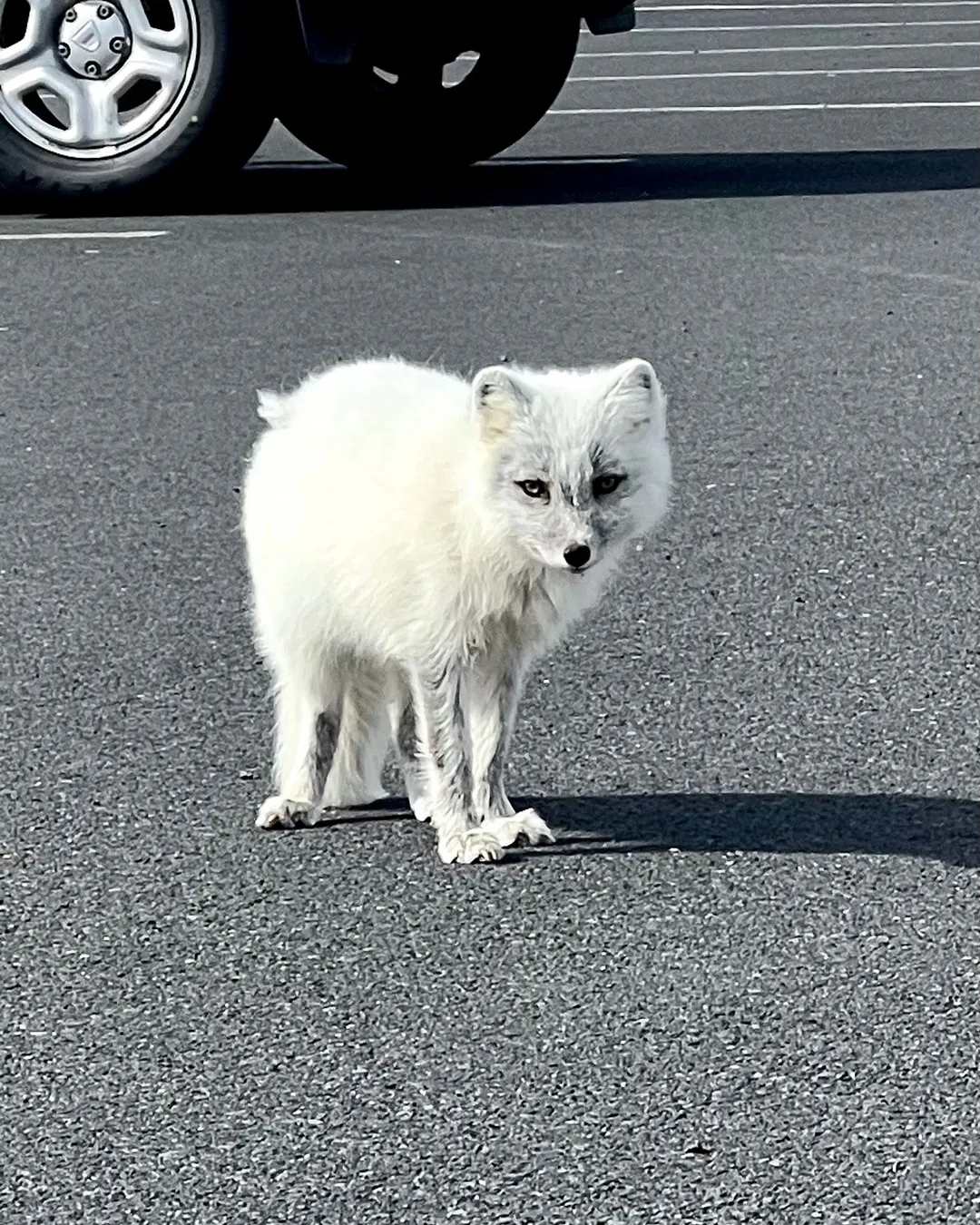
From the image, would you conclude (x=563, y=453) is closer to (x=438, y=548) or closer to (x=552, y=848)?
(x=438, y=548)

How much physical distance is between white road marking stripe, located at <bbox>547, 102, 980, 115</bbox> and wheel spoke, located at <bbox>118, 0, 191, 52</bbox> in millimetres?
4379

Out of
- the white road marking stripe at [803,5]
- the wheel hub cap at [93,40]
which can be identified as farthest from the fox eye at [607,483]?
the white road marking stripe at [803,5]

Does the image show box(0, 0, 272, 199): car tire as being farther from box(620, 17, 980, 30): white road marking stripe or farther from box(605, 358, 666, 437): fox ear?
box(620, 17, 980, 30): white road marking stripe

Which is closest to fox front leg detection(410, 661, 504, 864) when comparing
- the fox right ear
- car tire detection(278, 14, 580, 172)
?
the fox right ear

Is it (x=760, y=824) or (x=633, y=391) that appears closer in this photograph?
(x=633, y=391)

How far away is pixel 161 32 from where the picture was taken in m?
10.9

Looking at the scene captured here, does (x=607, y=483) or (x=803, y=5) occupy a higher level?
(x=607, y=483)

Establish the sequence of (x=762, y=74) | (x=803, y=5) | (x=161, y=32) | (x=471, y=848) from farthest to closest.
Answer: (x=803, y=5) < (x=762, y=74) < (x=161, y=32) < (x=471, y=848)

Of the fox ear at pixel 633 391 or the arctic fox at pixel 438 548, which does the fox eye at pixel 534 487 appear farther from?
the fox ear at pixel 633 391

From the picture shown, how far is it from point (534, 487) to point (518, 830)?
648 mm

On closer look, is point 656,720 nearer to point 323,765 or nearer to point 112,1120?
point 323,765

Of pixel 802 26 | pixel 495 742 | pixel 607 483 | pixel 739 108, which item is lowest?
pixel 802 26

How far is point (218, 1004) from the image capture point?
3.84 meters

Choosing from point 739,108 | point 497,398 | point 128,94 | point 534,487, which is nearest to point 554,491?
point 534,487
